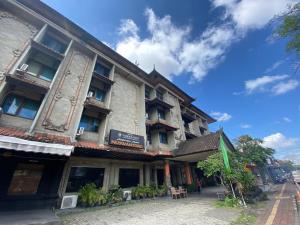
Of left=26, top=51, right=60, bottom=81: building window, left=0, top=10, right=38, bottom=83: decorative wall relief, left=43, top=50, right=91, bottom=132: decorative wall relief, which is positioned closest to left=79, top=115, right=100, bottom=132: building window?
left=43, top=50, right=91, bottom=132: decorative wall relief

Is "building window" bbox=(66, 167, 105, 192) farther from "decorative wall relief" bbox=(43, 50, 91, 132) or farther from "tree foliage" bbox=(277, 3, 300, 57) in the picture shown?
"tree foliage" bbox=(277, 3, 300, 57)

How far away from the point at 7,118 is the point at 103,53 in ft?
33.2

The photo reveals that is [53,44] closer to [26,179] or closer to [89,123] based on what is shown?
[89,123]

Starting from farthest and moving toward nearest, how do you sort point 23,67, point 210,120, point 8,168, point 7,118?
point 210,120 < point 23,67 < point 7,118 < point 8,168

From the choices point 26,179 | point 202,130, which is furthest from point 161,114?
point 26,179

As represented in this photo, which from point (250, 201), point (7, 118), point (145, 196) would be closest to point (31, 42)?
point (7, 118)

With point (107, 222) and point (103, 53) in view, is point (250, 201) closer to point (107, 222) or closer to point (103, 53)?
point (107, 222)

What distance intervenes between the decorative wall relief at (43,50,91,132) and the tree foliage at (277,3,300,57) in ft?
45.7

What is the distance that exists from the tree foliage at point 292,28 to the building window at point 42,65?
15.1 metres

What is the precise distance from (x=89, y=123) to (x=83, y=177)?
439 centimetres

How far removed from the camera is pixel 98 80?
1491 cm

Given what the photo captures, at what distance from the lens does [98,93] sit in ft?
50.2

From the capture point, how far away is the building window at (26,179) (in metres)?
8.45

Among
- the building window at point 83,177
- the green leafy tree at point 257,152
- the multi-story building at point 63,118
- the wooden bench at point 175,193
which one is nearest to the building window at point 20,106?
the multi-story building at point 63,118
